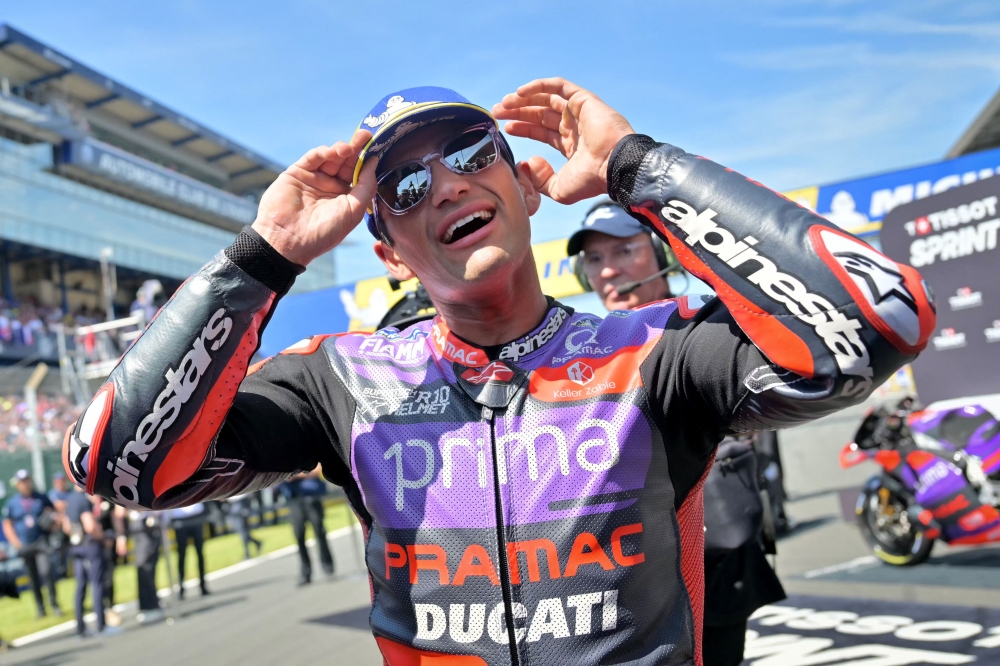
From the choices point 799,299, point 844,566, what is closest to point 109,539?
point 844,566

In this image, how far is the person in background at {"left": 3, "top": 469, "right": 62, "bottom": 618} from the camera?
34.8 ft

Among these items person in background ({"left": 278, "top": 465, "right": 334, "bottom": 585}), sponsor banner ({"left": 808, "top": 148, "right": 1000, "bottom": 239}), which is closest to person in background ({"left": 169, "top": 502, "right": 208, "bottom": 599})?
person in background ({"left": 278, "top": 465, "right": 334, "bottom": 585})

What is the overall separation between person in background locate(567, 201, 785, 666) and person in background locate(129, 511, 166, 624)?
23.3 ft

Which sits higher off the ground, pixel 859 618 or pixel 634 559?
pixel 634 559

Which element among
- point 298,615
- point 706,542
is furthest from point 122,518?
point 706,542

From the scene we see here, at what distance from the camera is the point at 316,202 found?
182 centimetres

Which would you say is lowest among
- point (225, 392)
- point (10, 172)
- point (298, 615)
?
point (298, 615)

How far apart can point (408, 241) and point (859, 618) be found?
4.85 metres

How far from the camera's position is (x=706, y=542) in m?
2.78

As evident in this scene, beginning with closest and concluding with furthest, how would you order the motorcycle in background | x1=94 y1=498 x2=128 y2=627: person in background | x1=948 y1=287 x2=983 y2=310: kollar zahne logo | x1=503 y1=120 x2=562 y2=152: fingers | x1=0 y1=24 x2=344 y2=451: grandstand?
x1=503 y1=120 x2=562 y2=152: fingers < the motorcycle in background < x1=948 y1=287 x2=983 y2=310: kollar zahne logo < x1=94 y1=498 x2=128 y2=627: person in background < x1=0 y1=24 x2=344 y2=451: grandstand

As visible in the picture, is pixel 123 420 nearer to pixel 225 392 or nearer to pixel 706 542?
pixel 225 392

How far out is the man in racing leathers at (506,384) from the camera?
57.5 inches

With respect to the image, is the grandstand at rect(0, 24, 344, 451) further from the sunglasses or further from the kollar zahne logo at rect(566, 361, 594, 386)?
the kollar zahne logo at rect(566, 361, 594, 386)

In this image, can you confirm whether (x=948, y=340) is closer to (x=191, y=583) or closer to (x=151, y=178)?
(x=191, y=583)
